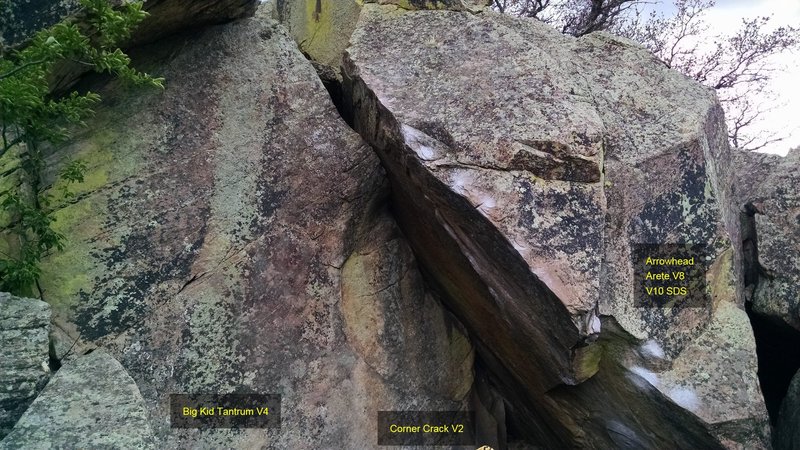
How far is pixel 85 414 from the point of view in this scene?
340 centimetres

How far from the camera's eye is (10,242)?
4402 mm

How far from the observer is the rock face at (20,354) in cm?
348

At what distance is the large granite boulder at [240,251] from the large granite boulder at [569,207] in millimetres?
491

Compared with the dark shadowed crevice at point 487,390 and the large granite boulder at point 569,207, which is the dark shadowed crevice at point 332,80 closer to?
the dark shadowed crevice at point 487,390

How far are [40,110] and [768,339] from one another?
6046mm

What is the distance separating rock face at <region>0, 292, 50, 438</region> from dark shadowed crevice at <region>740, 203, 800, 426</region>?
5359 mm

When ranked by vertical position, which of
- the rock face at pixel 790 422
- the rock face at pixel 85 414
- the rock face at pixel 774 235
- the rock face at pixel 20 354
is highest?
the rock face at pixel 774 235

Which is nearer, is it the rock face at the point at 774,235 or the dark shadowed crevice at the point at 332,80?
the rock face at the point at 774,235

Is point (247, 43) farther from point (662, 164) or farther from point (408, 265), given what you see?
point (662, 164)

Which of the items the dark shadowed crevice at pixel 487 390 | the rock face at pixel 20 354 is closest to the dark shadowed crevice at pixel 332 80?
the dark shadowed crevice at pixel 487 390

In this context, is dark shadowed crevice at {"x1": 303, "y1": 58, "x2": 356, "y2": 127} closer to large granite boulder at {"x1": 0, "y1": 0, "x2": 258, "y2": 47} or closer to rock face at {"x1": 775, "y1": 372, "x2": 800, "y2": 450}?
large granite boulder at {"x1": 0, "y1": 0, "x2": 258, "y2": 47}

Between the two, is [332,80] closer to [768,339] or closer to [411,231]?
[411,231]

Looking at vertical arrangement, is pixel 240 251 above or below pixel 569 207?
below

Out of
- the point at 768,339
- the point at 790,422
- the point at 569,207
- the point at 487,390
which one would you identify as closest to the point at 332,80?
the point at 569,207
